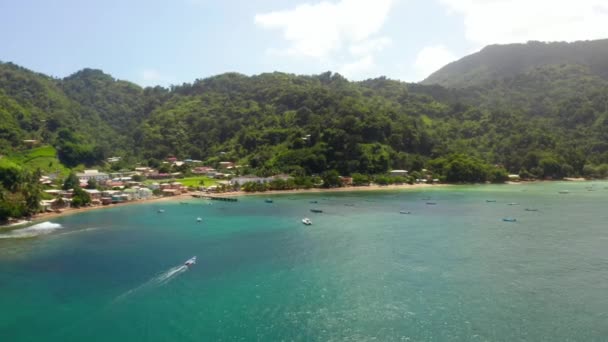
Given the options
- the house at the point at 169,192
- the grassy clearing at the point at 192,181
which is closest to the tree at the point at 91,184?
the grassy clearing at the point at 192,181

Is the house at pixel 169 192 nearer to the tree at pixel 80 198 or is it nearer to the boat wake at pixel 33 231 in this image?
the tree at pixel 80 198

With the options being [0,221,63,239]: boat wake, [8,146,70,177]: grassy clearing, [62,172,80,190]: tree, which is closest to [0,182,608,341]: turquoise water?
[0,221,63,239]: boat wake

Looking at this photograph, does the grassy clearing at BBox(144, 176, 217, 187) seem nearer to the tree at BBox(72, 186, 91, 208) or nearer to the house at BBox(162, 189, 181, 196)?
the house at BBox(162, 189, 181, 196)

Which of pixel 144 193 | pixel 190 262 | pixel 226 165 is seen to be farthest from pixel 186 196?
pixel 190 262

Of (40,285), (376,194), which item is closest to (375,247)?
(40,285)

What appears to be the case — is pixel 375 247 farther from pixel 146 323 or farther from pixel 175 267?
pixel 146 323

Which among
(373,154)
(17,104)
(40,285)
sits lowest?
(40,285)

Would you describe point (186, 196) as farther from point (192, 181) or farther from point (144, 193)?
point (192, 181)

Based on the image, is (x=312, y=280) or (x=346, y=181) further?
(x=346, y=181)
